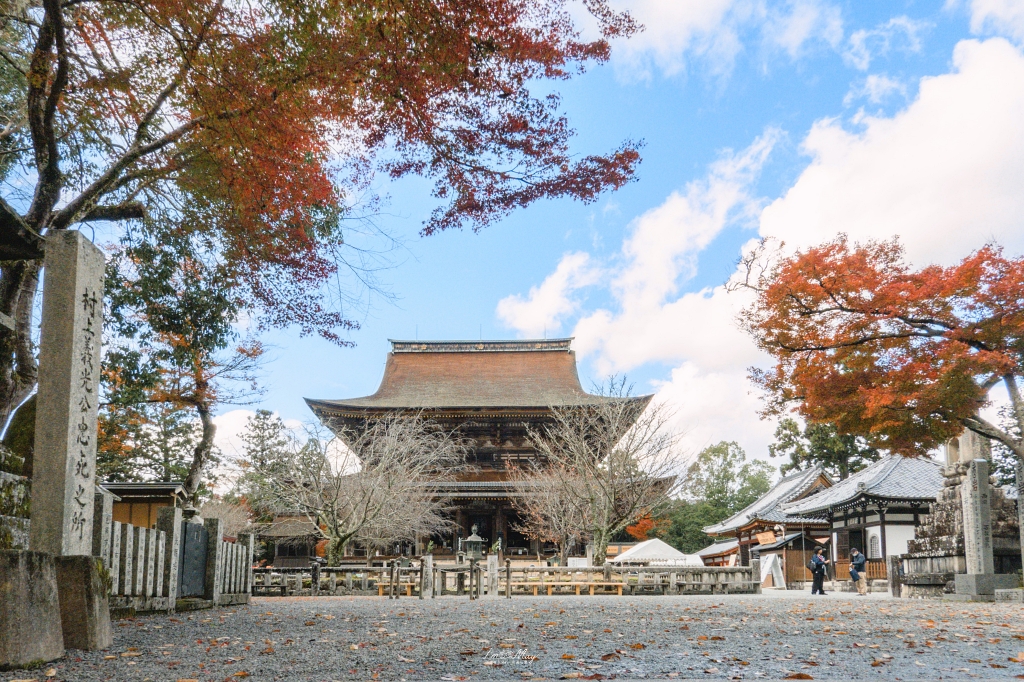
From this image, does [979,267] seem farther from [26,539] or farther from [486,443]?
[486,443]

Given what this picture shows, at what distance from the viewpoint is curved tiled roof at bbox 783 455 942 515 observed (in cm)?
2331

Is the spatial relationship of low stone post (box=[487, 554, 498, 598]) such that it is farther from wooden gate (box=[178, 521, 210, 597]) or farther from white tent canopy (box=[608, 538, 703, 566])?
white tent canopy (box=[608, 538, 703, 566])

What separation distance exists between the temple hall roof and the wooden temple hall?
4cm

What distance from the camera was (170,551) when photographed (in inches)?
355

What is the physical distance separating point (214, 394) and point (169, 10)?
11.7 meters

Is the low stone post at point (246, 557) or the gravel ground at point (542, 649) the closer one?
the gravel ground at point (542, 649)

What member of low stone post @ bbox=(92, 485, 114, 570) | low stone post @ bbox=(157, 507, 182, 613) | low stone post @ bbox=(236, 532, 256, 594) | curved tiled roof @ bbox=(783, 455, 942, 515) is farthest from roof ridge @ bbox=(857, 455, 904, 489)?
low stone post @ bbox=(92, 485, 114, 570)

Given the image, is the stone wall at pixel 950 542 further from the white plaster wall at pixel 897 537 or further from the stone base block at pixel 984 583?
the white plaster wall at pixel 897 537

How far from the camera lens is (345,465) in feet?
66.8

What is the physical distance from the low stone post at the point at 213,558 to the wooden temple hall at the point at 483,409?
15.7m

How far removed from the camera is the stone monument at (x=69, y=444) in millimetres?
5281

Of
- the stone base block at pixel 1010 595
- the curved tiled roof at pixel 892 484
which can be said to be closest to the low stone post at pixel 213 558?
the stone base block at pixel 1010 595

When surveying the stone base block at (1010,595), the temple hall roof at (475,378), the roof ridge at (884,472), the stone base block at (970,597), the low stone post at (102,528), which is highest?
the temple hall roof at (475,378)

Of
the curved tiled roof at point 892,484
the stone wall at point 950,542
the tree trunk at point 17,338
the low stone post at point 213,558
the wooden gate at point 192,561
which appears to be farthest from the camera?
the curved tiled roof at point 892,484
